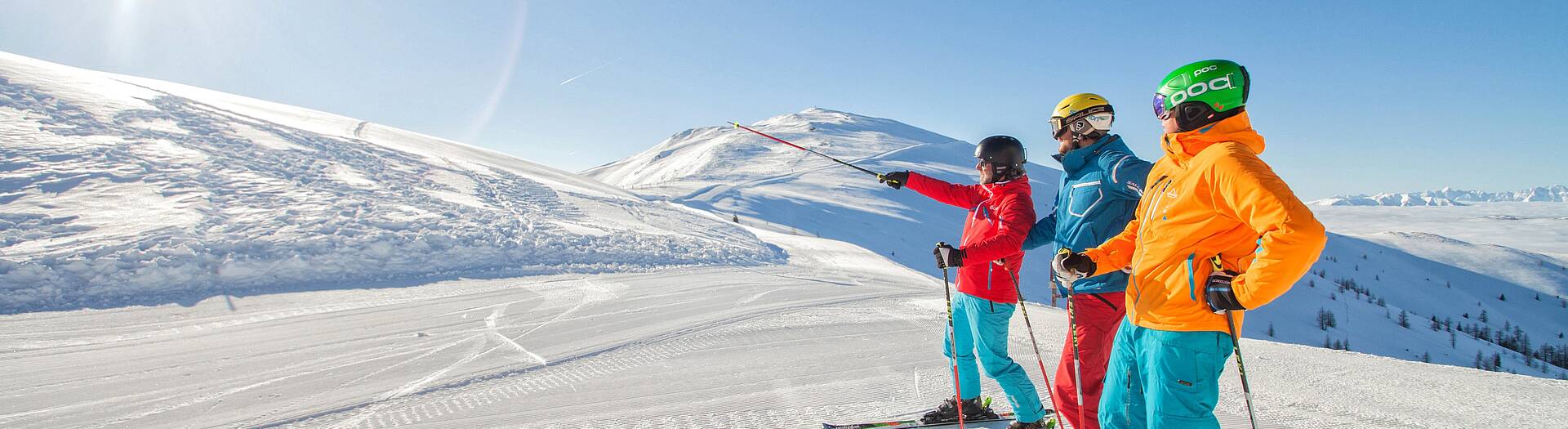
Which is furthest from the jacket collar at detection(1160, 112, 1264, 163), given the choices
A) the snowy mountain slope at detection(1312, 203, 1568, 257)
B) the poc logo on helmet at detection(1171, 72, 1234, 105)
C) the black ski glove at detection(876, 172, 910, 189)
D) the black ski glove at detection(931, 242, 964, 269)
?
the snowy mountain slope at detection(1312, 203, 1568, 257)

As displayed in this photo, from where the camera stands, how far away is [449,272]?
31.0 feet

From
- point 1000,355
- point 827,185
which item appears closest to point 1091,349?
point 1000,355

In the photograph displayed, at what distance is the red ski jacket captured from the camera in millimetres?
3164

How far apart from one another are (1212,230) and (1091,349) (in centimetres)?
121

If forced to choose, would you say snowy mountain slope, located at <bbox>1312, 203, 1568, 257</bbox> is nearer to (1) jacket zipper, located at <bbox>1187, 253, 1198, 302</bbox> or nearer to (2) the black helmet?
(2) the black helmet

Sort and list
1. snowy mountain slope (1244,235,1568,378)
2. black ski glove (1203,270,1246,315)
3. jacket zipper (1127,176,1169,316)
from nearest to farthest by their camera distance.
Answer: black ski glove (1203,270,1246,315), jacket zipper (1127,176,1169,316), snowy mountain slope (1244,235,1568,378)

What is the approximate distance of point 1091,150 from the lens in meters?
3.13

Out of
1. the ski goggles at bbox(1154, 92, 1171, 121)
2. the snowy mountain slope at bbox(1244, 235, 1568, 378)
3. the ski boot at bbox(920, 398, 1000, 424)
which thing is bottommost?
the snowy mountain slope at bbox(1244, 235, 1568, 378)

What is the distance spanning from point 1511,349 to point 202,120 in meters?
32.2

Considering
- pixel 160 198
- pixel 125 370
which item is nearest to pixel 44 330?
pixel 125 370

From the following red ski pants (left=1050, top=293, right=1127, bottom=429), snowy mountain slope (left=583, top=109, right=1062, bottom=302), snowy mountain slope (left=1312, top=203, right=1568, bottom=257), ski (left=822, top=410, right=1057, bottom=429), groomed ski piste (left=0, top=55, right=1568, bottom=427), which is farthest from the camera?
snowy mountain slope (left=1312, top=203, right=1568, bottom=257)

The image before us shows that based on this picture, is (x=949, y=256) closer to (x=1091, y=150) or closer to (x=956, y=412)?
(x=1091, y=150)

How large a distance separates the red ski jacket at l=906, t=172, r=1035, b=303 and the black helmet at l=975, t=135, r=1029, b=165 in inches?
4.2

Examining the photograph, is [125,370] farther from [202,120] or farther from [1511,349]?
[1511,349]
